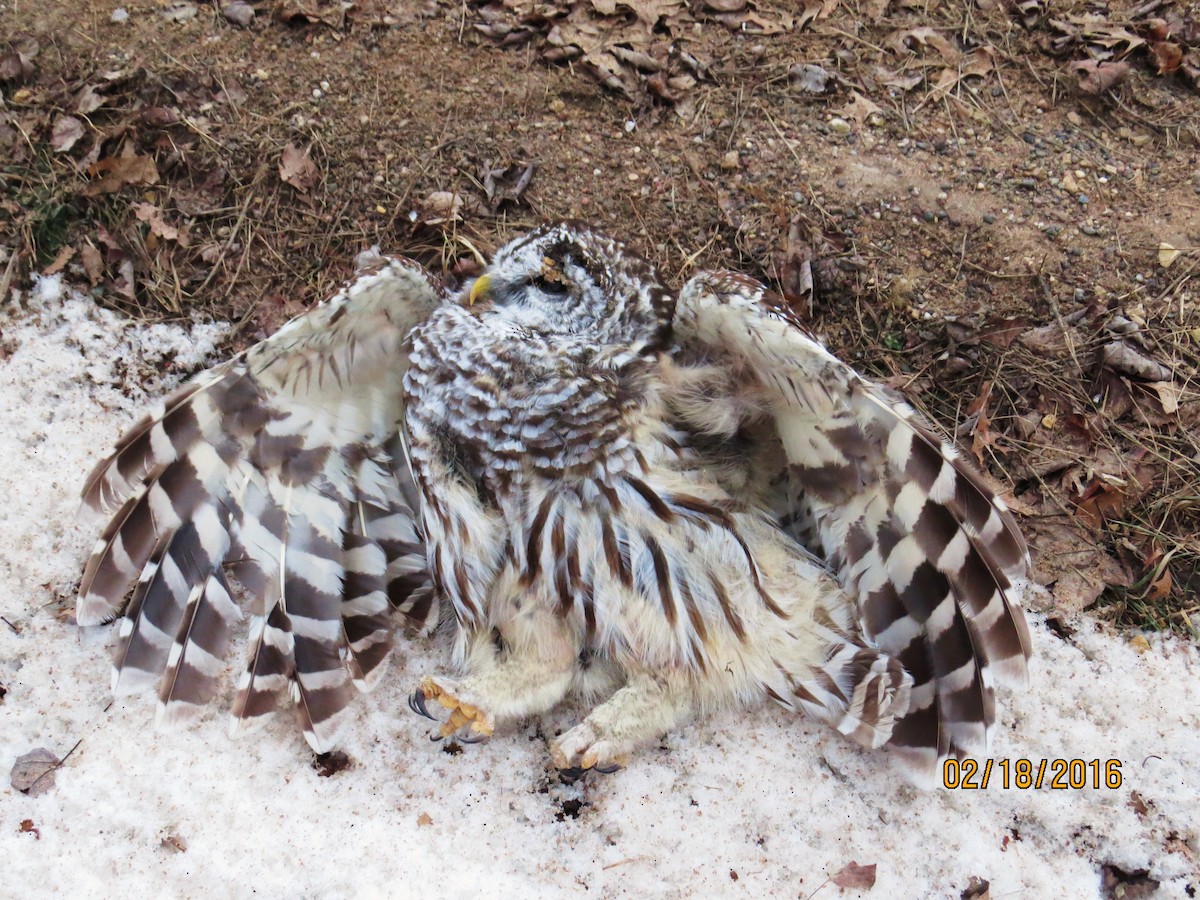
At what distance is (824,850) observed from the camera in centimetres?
279

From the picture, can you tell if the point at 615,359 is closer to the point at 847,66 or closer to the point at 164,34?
the point at 847,66

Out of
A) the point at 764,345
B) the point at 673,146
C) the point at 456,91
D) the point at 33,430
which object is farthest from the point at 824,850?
the point at 456,91

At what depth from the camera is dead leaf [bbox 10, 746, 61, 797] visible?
2.73m

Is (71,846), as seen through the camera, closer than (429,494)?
Yes

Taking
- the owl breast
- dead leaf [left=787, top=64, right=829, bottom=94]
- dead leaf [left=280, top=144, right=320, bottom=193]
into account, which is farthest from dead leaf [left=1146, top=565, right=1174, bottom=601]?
dead leaf [left=280, top=144, right=320, bottom=193]

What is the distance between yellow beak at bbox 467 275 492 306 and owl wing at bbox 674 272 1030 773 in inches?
33.4

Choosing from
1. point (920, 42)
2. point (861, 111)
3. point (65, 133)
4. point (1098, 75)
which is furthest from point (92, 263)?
point (1098, 75)

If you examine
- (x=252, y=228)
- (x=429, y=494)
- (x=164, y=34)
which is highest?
(x=164, y=34)

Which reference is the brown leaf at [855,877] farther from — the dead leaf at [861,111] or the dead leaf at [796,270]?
the dead leaf at [861,111]

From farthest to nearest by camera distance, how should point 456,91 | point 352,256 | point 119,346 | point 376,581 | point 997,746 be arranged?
point 456,91 → point 352,256 → point 119,346 → point 376,581 → point 997,746

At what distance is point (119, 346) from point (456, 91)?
195 centimetres

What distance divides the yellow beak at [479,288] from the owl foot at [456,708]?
1450 millimetres

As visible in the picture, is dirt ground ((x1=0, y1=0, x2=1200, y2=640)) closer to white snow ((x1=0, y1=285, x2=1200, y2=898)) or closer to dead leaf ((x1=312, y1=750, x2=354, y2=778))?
white snow ((x1=0, y1=285, x2=1200, y2=898))

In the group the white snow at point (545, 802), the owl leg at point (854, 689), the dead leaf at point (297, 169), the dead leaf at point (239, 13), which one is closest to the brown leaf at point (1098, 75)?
the white snow at point (545, 802)
